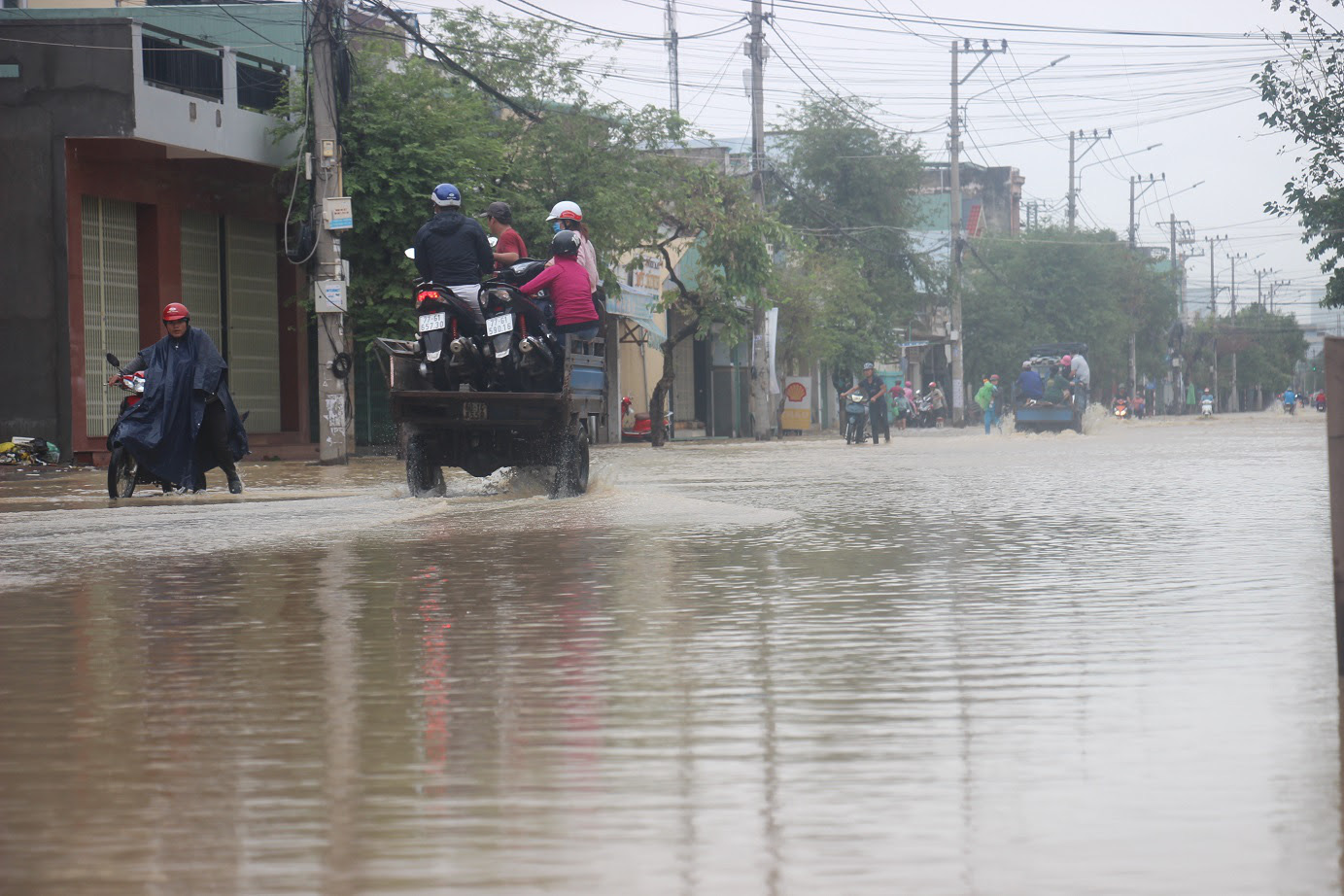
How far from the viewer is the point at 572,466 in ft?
47.7

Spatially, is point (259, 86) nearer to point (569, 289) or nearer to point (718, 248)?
point (718, 248)

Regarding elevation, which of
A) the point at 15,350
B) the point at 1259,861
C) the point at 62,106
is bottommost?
the point at 1259,861

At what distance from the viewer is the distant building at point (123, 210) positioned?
930 inches

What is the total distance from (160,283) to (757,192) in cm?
2018

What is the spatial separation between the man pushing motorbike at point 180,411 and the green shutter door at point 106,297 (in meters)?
9.86

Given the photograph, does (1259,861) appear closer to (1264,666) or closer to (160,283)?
(1264,666)

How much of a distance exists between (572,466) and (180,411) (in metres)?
3.14

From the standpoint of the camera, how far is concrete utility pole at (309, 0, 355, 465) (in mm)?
22359

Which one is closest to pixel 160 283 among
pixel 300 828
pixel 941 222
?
pixel 300 828

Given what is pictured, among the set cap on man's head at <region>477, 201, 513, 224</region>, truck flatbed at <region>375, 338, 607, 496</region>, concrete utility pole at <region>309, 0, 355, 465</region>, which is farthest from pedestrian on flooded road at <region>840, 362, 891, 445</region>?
cap on man's head at <region>477, 201, 513, 224</region>

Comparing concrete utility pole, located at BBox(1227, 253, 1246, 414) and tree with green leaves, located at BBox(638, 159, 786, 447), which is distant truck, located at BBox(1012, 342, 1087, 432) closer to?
tree with green leaves, located at BBox(638, 159, 786, 447)

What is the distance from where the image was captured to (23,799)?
4059 mm

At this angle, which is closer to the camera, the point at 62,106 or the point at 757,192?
the point at 62,106

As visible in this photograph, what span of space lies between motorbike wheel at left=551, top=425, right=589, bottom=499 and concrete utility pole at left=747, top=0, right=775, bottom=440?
27123 mm
